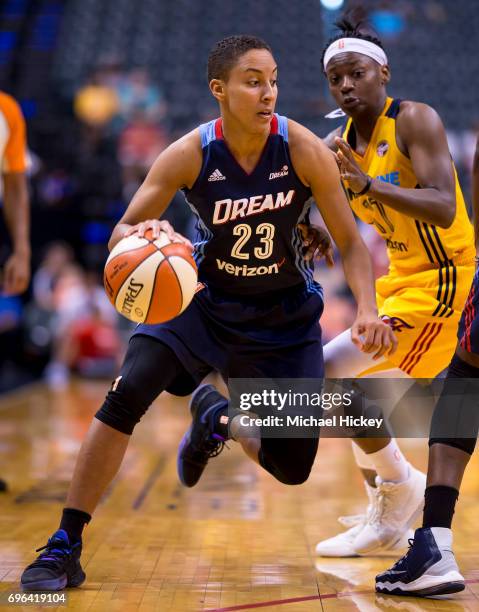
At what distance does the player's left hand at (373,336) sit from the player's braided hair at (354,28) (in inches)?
62.2

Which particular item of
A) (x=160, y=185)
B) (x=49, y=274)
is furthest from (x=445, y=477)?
(x=49, y=274)

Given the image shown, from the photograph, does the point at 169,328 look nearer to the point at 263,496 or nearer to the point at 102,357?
the point at 263,496

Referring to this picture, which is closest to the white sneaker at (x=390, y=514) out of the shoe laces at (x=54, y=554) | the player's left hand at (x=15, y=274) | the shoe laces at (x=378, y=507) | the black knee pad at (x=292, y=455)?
the shoe laces at (x=378, y=507)

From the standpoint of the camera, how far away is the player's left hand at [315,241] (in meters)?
3.71

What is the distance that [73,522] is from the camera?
338cm

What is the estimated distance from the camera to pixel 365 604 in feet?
10.5

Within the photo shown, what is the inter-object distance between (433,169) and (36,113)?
50.1ft

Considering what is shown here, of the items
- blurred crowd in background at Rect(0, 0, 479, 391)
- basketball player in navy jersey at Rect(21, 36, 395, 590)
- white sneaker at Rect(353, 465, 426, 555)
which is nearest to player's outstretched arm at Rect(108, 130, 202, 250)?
basketball player in navy jersey at Rect(21, 36, 395, 590)

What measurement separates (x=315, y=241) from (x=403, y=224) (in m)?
0.53

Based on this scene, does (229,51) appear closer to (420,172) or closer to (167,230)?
(167,230)

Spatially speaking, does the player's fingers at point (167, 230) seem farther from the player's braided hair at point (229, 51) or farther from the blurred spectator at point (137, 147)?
the blurred spectator at point (137, 147)

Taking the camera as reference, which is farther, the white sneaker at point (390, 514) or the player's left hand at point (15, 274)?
the player's left hand at point (15, 274)

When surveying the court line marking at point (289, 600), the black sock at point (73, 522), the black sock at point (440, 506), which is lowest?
the court line marking at point (289, 600)

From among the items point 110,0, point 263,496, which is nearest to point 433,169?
point 263,496
